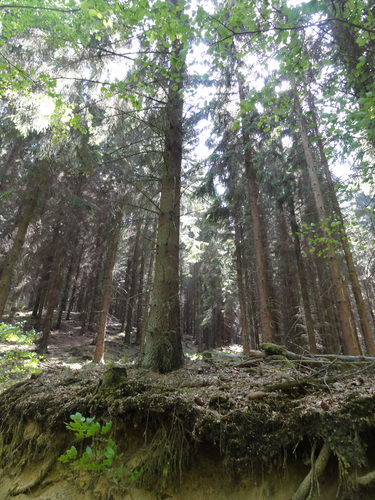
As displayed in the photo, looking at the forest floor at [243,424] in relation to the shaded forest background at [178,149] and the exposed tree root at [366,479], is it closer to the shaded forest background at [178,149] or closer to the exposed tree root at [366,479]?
the exposed tree root at [366,479]

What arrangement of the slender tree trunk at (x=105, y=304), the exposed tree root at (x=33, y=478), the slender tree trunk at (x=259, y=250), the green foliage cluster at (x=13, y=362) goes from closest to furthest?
1. the exposed tree root at (x=33, y=478)
2. the green foliage cluster at (x=13, y=362)
3. the slender tree trunk at (x=259, y=250)
4. the slender tree trunk at (x=105, y=304)

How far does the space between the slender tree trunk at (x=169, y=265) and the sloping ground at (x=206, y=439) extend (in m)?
1.36

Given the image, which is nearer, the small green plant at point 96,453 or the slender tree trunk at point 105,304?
the small green plant at point 96,453

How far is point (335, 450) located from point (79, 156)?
8.79 m

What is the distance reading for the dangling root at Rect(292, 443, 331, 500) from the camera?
1964 mm

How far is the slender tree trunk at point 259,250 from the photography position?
10.3 m

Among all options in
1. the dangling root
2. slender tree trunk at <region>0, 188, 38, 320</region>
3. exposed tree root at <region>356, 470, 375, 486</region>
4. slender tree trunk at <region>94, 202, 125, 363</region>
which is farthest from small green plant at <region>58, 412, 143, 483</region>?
slender tree trunk at <region>0, 188, 38, 320</region>

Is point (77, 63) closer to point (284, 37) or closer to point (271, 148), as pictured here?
point (284, 37)

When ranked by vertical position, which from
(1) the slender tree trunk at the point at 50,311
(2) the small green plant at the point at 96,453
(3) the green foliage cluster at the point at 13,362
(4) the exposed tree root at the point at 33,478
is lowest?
(4) the exposed tree root at the point at 33,478

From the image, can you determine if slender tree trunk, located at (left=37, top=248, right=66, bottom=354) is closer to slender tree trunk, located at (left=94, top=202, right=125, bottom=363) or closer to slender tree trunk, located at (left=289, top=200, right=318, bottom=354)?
slender tree trunk, located at (left=94, top=202, right=125, bottom=363)

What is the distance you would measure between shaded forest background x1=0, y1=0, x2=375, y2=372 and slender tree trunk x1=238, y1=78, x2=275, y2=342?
57mm

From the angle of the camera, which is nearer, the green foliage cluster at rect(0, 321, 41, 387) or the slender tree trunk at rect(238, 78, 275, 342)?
the green foliage cluster at rect(0, 321, 41, 387)

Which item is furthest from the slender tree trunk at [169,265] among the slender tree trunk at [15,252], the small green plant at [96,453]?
the slender tree trunk at [15,252]

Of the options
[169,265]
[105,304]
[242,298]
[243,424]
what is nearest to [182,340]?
[169,265]
